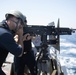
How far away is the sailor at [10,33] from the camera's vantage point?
3750mm

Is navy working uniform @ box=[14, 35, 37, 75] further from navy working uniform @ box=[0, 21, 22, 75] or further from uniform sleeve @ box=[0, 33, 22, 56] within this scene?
uniform sleeve @ box=[0, 33, 22, 56]

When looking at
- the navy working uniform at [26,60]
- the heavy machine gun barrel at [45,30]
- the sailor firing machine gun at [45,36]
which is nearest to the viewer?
the heavy machine gun barrel at [45,30]

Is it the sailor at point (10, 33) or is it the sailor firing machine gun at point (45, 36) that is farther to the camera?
the sailor firing machine gun at point (45, 36)

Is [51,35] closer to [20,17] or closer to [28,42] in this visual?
[28,42]

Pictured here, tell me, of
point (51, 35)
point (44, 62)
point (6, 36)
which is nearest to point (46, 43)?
point (51, 35)

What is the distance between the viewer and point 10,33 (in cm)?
380

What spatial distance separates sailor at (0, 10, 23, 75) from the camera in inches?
148

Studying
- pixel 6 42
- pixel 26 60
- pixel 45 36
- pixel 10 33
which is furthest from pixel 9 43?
pixel 26 60

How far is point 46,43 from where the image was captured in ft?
21.3

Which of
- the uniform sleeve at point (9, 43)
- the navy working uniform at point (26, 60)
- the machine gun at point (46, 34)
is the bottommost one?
the navy working uniform at point (26, 60)

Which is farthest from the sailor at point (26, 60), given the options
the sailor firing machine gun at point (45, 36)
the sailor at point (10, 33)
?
the sailor at point (10, 33)

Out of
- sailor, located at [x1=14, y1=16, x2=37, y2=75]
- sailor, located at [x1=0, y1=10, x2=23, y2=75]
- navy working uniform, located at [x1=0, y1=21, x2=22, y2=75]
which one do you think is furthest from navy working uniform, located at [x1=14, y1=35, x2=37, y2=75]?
navy working uniform, located at [x1=0, y1=21, x2=22, y2=75]

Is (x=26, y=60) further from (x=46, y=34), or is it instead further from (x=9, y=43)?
(x=9, y=43)

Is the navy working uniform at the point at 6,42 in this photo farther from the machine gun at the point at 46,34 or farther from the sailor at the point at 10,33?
the machine gun at the point at 46,34
